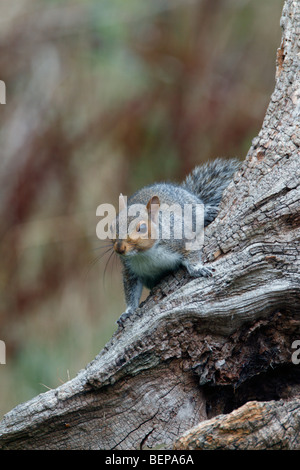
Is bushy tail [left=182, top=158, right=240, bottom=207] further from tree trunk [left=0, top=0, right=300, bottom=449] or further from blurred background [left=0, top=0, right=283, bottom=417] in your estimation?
blurred background [left=0, top=0, right=283, bottom=417]

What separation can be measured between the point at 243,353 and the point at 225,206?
2.25ft

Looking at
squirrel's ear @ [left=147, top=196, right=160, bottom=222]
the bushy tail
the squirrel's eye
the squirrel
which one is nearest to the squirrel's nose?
the squirrel

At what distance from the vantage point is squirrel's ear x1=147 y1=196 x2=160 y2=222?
2.84 m

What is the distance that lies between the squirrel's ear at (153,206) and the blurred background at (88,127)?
8.06 ft

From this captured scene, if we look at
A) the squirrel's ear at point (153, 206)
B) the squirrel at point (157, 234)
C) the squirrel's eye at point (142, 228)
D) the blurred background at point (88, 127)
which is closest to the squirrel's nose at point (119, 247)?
the squirrel at point (157, 234)

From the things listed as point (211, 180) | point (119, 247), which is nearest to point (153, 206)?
point (119, 247)

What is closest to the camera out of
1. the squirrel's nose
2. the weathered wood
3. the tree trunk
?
the weathered wood

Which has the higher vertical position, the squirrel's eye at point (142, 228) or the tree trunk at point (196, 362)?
the squirrel's eye at point (142, 228)

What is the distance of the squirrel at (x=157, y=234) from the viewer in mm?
2729

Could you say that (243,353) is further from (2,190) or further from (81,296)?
(2,190)

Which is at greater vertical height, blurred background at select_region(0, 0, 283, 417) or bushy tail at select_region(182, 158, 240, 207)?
blurred background at select_region(0, 0, 283, 417)

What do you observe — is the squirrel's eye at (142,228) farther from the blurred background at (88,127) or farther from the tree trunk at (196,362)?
the blurred background at (88,127)
